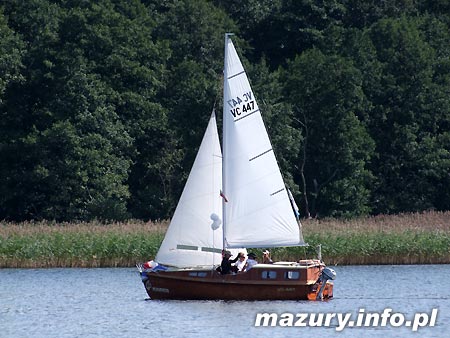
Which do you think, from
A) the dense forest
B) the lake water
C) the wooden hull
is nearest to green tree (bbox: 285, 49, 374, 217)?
the dense forest

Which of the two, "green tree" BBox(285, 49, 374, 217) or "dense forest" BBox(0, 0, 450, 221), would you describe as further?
"green tree" BBox(285, 49, 374, 217)

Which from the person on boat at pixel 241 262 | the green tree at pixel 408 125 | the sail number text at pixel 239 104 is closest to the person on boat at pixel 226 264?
the person on boat at pixel 241 262

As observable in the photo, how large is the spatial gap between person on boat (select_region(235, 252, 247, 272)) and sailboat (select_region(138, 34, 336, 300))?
16 cm

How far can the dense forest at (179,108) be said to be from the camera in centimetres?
6869

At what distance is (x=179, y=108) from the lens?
7156 cm

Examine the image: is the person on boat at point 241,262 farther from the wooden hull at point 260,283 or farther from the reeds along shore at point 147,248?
the reeds along shore at point 147,248

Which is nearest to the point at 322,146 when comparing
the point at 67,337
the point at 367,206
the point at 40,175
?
the point at 367,206

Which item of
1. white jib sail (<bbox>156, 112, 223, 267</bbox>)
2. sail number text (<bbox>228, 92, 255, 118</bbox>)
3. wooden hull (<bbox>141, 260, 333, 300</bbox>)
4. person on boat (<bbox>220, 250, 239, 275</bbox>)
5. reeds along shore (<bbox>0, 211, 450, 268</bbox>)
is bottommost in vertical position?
reeds along shore (<bbox>0, 211, 450, 268</bbox>)

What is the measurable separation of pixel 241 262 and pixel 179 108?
33.4 metres

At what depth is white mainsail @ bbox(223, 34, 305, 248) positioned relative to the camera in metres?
38.8

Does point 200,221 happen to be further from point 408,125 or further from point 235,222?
point 408,125

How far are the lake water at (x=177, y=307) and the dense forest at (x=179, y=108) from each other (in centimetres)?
1966

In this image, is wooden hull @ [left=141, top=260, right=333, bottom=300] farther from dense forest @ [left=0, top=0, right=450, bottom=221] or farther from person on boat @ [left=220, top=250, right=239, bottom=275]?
dense forest @ [left=0, top=0, right=450, bottom=221]

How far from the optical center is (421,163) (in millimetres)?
75000
